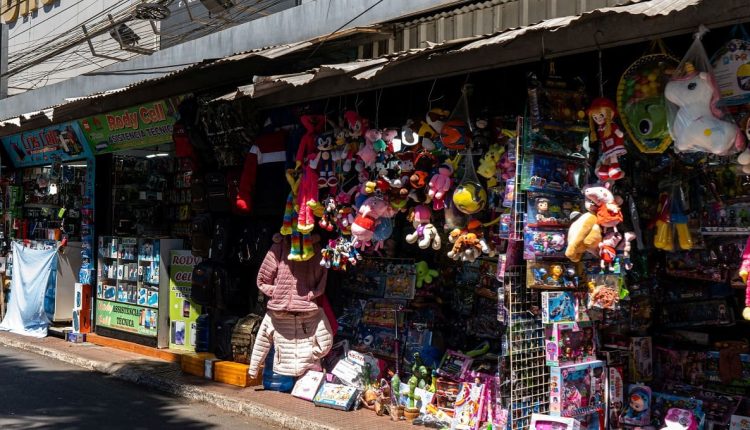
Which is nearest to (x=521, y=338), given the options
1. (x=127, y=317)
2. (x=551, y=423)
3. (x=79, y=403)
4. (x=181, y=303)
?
(x=551, y=423)

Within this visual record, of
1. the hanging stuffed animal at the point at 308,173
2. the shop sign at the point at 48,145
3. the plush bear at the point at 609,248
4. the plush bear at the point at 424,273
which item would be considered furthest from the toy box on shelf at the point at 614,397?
the shop sign at the point at 48,145

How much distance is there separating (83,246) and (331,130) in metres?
6.54

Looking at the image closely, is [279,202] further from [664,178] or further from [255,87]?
[664,178]

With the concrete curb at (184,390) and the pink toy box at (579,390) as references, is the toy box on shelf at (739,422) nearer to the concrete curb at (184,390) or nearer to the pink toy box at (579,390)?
the pink toy box at (579,390)

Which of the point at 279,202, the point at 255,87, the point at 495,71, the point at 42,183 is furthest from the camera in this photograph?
the point at 42,183

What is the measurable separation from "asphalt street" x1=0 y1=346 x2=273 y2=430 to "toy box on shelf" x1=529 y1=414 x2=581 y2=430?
2795 mm

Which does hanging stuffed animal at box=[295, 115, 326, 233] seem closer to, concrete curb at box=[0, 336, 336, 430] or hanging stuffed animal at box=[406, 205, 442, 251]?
hanging stuffed animal at box=[406, 205, 442, 251]

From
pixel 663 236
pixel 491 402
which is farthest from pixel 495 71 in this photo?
pixel 491 402

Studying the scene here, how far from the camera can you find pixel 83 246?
11.8m

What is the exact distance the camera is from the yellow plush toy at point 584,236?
496 centimetres

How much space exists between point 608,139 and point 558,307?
1.29 m

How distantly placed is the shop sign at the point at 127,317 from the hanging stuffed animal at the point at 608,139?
7.18 m

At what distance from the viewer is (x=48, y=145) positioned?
1262 cm

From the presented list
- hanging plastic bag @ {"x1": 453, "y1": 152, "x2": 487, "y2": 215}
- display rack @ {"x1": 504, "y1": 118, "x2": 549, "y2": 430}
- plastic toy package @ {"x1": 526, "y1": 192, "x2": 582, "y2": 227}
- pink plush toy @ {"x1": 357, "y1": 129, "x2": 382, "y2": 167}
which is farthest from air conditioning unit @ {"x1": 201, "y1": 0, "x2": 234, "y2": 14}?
plastic toy package @ {"x1": 526, "y1": 192, "x2": 582, "y2": 227}
